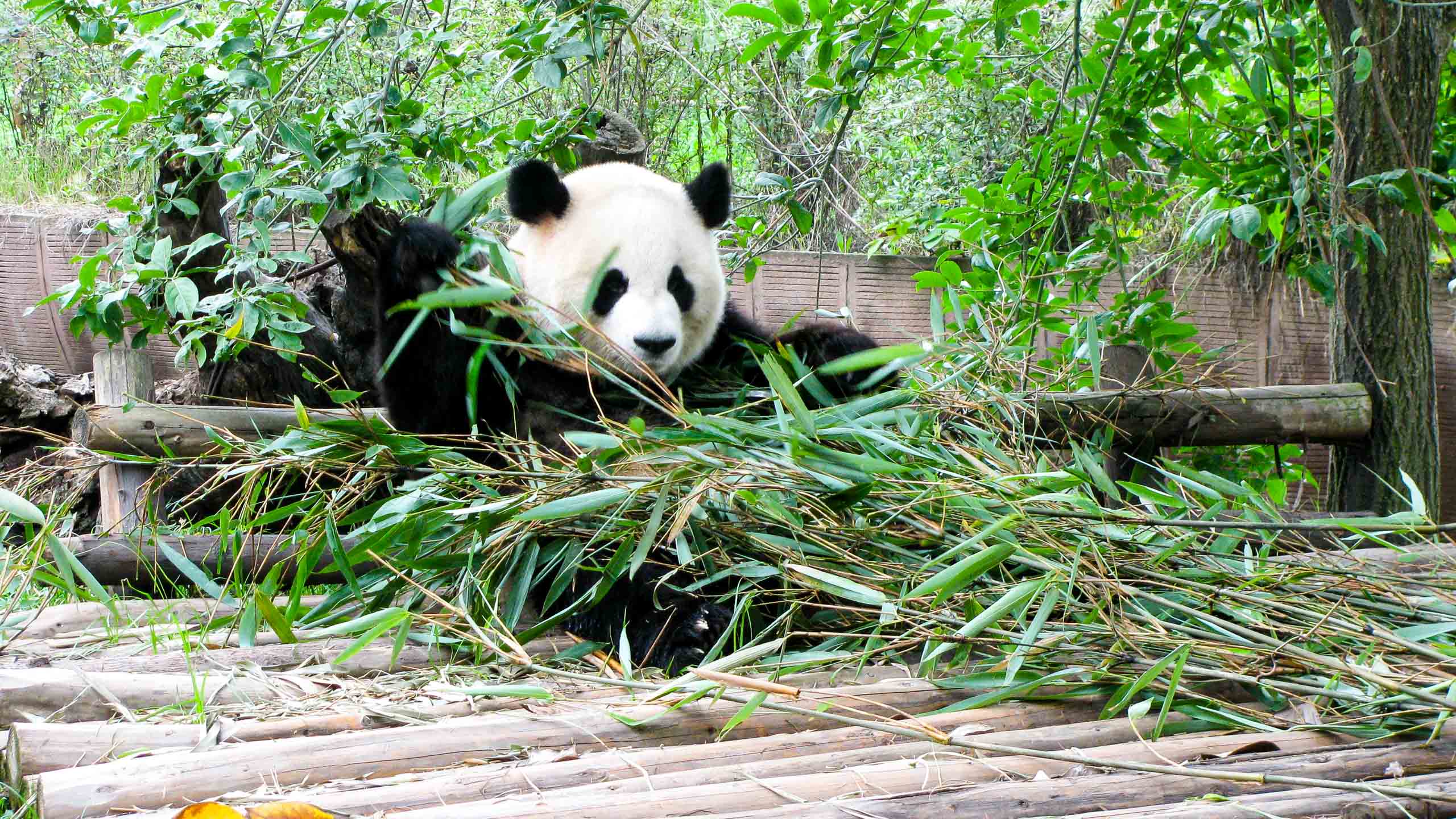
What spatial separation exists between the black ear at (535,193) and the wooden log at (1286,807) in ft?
6.48

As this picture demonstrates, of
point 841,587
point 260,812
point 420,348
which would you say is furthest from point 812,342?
point 260,812

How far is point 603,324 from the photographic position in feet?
8.89

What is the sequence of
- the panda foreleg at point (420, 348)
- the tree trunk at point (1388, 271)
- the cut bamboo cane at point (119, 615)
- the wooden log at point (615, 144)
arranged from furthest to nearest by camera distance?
the wooden log at point (615, 144) → the tree trunk at point (1388, 271) → the panda foreleg at point (420, 348) → the cut bamboo cane at point (119, 615)

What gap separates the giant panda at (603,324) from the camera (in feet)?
7.12

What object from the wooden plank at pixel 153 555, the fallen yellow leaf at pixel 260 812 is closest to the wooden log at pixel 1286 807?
the fallen yellow leaf at pixel 260 812

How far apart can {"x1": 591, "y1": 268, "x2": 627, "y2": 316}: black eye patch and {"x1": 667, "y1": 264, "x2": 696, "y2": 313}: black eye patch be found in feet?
0.43

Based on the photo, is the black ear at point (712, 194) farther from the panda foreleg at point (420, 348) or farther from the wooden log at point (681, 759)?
the wooden log at point (681, 759)

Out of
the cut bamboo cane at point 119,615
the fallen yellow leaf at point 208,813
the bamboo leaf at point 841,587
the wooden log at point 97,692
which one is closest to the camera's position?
the fallen yellow leaf at point 208,813

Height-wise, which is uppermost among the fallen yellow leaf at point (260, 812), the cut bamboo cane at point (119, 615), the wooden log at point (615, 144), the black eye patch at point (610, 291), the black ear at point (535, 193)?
the wooden log at point (615, 144)

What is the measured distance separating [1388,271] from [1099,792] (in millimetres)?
3028

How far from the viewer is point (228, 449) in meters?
2.15

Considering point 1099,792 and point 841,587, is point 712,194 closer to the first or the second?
point 841,587

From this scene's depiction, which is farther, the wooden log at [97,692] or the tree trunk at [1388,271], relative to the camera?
the tree trunk at [1388,271]

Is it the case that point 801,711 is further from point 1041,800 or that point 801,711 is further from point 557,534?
point 557,534
